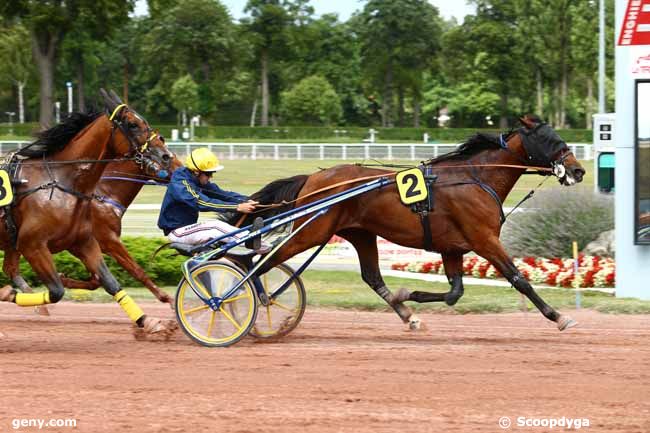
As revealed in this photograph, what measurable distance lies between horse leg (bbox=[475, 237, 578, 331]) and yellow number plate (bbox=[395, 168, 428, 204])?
0.64 meters

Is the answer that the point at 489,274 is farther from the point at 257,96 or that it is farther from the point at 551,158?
the point at 257,96

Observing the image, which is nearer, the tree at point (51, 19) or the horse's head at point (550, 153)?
the horse's head at point (550, 153)

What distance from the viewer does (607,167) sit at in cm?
1506

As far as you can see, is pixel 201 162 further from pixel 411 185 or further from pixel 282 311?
pixel 411 185

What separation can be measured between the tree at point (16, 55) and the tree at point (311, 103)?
56.5 ft

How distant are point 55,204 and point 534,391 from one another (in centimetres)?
380

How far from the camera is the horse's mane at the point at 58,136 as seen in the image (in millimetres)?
8242

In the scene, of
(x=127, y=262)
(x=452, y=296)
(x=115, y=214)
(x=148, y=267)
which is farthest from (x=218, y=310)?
(x=148, y=267)

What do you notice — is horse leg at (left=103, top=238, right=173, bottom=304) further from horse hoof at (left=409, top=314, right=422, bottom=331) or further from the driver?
horse hoof at (left=409, top=314, right=422, bottom=331)

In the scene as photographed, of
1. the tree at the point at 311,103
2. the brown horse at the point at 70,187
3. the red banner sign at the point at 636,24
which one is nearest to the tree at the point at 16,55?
the tree at the point at 311,103

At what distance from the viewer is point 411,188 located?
8.38 metres

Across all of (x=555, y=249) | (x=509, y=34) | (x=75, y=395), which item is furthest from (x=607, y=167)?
(x=509, y=34)

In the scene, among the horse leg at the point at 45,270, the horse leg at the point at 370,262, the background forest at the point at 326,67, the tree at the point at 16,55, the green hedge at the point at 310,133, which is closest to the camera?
the horse leg at the point at 45,270

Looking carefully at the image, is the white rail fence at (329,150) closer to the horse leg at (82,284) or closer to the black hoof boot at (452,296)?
the horse leg at (82,284)
